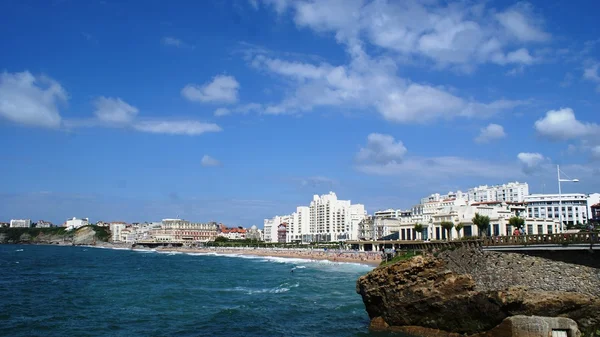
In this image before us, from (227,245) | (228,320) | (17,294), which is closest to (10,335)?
(228,320)

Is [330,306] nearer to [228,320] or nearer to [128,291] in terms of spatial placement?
[228,320]

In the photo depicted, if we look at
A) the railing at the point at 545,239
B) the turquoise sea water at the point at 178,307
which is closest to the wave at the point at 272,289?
the turquoise sea water at the point at 178,307

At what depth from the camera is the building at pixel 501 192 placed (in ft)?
513

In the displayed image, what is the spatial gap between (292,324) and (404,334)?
854 centimetres

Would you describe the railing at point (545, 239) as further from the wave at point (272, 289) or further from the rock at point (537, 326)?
the wave at point (272, 289)

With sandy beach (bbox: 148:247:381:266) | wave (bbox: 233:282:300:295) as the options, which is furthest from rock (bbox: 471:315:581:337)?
sandy beach (bbox: 148:247:381:266)

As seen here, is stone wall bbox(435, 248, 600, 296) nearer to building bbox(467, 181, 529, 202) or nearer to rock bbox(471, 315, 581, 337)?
rock bbox(471, 315, 581, 337)

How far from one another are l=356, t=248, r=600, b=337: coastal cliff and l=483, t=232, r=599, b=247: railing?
5.07ft

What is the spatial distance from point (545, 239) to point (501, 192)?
484ft

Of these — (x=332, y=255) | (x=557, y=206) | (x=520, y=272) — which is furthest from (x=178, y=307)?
(x=557, y=206)

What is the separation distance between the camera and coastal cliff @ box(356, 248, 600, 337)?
71.1 feet

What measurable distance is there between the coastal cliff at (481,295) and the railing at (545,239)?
1.54m

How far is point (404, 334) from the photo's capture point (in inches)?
1025

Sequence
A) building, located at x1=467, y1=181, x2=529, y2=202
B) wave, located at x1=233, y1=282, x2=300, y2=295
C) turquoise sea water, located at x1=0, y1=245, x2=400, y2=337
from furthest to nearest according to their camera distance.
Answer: building, located at x1=467, y1=181, x2=529, y2=202 → wave, located at x1=233, y1=282, x2=300, y2=295 → turquoise sea water, located at x1=0, y1=245, x2=400, y2=337
